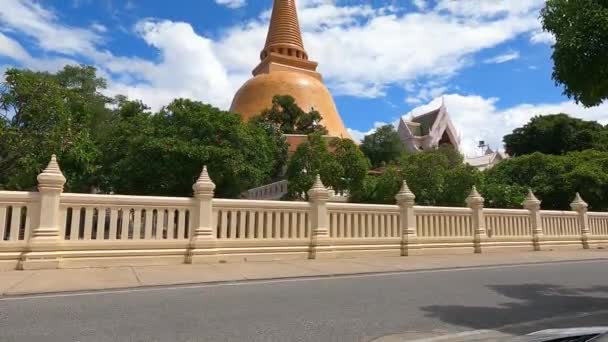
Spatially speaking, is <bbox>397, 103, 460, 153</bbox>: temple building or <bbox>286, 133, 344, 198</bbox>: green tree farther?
<bbox>397, 103, 460, 153</bbox>: temple building

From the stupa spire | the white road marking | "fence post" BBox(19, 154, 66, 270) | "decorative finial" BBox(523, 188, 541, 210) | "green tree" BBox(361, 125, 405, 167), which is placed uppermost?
the stupa spire

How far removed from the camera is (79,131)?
1405 cm

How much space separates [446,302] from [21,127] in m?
12.0

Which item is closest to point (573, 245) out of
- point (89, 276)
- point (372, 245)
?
point (372, 245)

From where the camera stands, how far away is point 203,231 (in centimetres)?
1055

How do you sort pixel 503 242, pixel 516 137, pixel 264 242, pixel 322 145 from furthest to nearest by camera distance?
1. pixel 516 137
2. pixel 322 145
3. pixel 503 242
4. pixel 264 242

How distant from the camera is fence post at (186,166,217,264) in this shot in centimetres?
1041

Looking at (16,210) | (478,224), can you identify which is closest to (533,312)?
(16,210)

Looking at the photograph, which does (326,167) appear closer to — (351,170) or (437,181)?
(351,170)

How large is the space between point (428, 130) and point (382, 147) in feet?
80.8

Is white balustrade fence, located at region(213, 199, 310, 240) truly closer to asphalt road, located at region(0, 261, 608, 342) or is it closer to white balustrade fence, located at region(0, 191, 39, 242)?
asphalt road, located at region(0, 261, 608, 342)

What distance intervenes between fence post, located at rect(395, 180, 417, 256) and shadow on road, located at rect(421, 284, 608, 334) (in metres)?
5.40

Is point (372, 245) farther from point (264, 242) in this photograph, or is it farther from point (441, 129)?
point (441, 129)

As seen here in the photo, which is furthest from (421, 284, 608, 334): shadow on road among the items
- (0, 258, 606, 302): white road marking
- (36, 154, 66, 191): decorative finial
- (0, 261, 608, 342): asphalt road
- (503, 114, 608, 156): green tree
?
(503, 114, 608, 156): green tree
